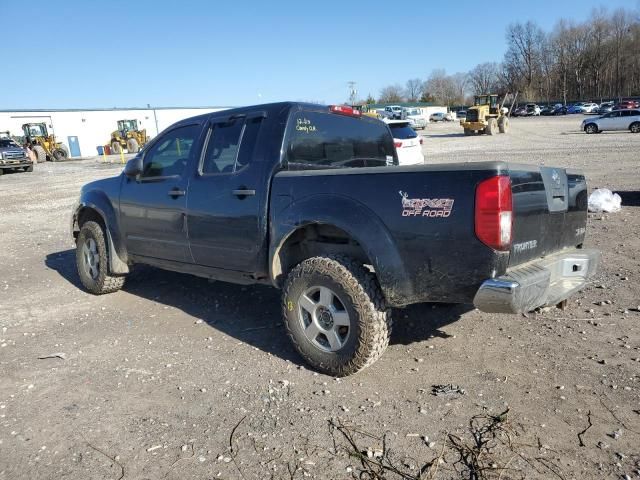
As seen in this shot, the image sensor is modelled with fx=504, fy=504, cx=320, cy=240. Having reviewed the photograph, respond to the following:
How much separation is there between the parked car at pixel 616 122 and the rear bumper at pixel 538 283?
33.4 metres

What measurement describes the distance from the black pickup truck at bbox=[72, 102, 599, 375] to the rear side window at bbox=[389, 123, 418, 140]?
8.81 meters

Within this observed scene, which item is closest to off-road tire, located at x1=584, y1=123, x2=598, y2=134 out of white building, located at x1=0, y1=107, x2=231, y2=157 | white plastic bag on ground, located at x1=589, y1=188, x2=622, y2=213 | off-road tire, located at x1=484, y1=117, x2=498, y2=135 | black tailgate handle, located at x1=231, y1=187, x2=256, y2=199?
off-road tire, located at x1=484, y1=117, x2=498, y2=135

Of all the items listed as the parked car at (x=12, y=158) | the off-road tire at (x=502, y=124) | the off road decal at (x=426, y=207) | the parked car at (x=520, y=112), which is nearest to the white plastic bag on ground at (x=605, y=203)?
the off road decal at (x=426, y=207)

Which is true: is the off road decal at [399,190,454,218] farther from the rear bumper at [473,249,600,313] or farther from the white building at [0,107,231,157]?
the white building at [0,107,231,157]

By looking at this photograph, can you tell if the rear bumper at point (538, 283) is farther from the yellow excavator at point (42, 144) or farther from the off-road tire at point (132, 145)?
the off-road tire at point (132, 145)

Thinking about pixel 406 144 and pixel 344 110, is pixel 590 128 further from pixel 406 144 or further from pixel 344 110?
pixel 344 110

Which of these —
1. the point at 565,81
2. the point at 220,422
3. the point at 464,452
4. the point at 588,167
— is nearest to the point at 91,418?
the point at 220,422

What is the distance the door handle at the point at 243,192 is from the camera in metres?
4.07

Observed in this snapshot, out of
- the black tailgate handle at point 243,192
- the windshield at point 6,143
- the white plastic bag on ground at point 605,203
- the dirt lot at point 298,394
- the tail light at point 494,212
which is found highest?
the windshield at point 6,143

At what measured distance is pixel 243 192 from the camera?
4.11 meters

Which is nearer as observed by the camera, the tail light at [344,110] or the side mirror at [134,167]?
the tail light at [344,110]

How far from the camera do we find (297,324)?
3818 millimetres

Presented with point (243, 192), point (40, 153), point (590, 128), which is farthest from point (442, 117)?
point (243, 192)

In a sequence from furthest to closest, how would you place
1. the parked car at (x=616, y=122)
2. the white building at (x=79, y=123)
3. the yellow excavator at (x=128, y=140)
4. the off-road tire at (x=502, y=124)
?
the white building at (x=79, y=123)
the yellow excavator at (x=128, y=140)
the off-road tire at (x=502, y=124)
the parked car at (x=616, y=122)
